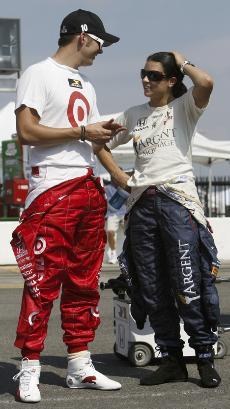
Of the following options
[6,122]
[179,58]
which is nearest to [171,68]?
[179,58]

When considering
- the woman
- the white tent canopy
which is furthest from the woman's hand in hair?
the white tent canopy

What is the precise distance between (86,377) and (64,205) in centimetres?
95

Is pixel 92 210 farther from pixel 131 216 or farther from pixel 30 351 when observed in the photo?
pixel 30 351

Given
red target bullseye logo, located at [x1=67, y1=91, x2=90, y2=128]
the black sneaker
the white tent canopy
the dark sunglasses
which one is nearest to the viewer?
red target bullseye logo, located at [x1=67, y1=91, x2=90, y2=128]

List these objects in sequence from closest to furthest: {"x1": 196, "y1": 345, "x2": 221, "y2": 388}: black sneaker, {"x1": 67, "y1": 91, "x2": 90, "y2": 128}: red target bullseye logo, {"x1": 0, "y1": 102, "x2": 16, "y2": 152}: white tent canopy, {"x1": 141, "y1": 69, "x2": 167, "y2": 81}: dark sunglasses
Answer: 1. {"x1": 67, "y1": 91, "x2": 90, "y2": 128}: red target bullseye logo
2. {"x1": 196, "y1": 345, "x2": 221, "y2": 388}: black sneaker
3. {"x1": 141, "y1": 69, "x2": 167, "y2": 81}: dark sunglasses
4. {"x1": 0, "y1": 102, "x2": 16, "y2": 152}: white tent canopy

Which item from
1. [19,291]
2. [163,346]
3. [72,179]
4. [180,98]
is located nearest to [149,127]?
[180,98]

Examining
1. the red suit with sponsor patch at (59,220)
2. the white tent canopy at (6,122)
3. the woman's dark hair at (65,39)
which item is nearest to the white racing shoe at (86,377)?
the red suit with sponsor patch at (59,220)

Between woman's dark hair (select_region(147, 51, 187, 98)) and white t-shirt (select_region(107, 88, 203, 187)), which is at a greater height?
woman's dark hair (select_region(147, 51, 187, 98))

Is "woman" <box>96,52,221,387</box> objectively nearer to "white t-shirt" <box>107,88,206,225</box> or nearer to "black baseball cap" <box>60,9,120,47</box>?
"white t-shirt" <box>107,88,206,225</box>

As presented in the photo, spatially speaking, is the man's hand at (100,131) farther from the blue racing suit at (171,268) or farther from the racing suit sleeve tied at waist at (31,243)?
the blue racing suit at (171,268)

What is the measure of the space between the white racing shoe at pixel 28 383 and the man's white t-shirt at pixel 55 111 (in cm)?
85

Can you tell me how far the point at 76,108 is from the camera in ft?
16.7

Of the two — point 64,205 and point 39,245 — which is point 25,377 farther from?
point 64,205

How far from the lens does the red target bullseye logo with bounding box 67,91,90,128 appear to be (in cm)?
507
